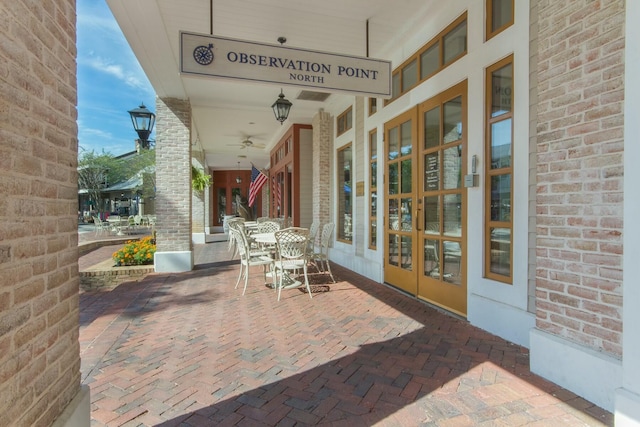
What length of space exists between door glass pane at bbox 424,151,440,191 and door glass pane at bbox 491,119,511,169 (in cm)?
77

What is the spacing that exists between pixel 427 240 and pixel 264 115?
5716 mm

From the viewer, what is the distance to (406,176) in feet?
14.8

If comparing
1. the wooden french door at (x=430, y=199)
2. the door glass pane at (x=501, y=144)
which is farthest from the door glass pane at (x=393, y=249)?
the door glass pane at (x=501, y=144)

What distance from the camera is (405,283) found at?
4.55 meters

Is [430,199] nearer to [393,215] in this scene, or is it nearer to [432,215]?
[432,215]

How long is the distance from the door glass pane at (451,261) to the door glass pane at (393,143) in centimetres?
158

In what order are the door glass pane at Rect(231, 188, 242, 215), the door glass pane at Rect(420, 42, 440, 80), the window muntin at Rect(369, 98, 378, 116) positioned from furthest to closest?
the door glass pane at Rect(231, 188, 242, 215) < the window muntin at Rect(369, 98, 378, 116) < the door glass pane at Rect(420, 42, 440, 80)

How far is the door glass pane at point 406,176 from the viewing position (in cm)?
442

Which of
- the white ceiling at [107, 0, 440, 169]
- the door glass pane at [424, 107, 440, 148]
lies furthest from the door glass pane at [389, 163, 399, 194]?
the white ceiling at [107, 0, 440, 169]

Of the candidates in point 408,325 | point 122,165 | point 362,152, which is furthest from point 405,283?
point 122,165

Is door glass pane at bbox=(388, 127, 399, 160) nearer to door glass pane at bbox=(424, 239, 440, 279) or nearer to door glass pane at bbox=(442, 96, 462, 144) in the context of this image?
door glass pane at bbox=(442, 96, 462, 144)

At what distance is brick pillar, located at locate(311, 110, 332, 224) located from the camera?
7613 mm

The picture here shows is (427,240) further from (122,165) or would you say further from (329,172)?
(122,165)

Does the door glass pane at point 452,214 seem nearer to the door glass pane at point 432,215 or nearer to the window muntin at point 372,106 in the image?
the door glass pane at point 432,215
